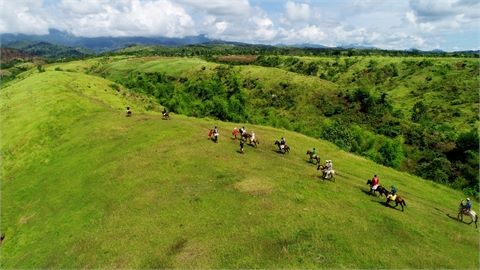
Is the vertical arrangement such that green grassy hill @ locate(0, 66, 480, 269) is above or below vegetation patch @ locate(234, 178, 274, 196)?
below

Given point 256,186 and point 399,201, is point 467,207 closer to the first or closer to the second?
point 399,201

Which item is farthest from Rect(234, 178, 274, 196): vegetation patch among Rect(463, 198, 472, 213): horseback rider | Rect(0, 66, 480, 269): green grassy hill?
Rect(463, 198, 472, 213): horseback rider

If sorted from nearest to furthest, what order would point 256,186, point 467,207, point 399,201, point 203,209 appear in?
point 203,209
point 399,201
point 256,186
point 467,207

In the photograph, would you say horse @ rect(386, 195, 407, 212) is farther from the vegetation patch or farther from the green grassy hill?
the vegetation patch

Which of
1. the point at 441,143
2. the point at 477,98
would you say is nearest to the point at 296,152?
the point at 441,143

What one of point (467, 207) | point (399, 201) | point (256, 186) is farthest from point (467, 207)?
point (256, 186)

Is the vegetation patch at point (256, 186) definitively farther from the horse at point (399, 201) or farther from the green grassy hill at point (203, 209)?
the horse at point (399, 201)

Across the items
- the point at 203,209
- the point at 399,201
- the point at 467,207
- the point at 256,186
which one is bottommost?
the point at 203,209

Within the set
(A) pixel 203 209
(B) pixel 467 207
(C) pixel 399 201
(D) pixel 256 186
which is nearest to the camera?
(A) pixel 203 209
